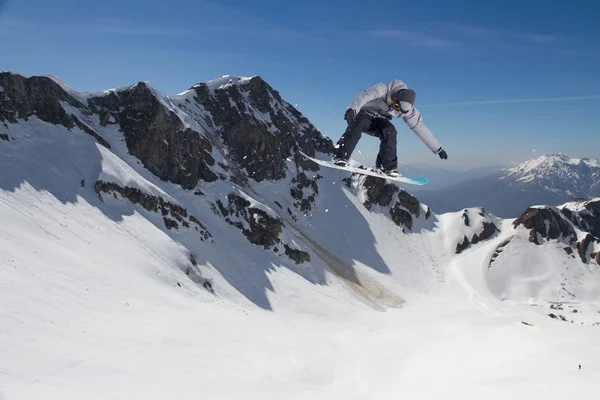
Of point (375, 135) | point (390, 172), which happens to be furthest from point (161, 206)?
point (390, 172)

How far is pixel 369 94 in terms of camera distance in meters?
13.7

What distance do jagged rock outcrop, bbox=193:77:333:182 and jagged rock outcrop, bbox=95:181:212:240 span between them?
3702 cm

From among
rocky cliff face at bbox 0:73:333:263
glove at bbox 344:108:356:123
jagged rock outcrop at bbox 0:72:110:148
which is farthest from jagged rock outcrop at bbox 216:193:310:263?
glove at bbox 344:108:356:123

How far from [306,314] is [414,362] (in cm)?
2736

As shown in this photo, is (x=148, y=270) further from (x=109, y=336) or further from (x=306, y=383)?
(x=306, y=383)

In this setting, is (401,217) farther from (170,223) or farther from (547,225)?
(170,223)

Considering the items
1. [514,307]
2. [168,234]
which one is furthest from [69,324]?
[514,307]

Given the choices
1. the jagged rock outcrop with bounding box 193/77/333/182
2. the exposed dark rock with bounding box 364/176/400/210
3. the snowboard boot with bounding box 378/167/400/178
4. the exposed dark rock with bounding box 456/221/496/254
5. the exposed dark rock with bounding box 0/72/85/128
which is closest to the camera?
the snowboard boot with bounding box 378/167/400/178

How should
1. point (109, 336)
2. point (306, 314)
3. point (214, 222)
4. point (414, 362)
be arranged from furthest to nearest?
point (214, 222) < point (306, 314) < point (414, 362) < point (109, 336)

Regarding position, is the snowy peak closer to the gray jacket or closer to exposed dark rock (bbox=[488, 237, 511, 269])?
exposed dark rock (bbox=[488, 237, 511, 269])

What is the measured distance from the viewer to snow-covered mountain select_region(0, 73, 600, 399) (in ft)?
53.8

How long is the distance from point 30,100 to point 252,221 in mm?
39159

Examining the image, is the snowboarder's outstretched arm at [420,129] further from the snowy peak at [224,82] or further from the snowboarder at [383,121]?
the snowy peak at [224,82]

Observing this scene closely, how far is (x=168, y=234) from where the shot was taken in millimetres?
52219
